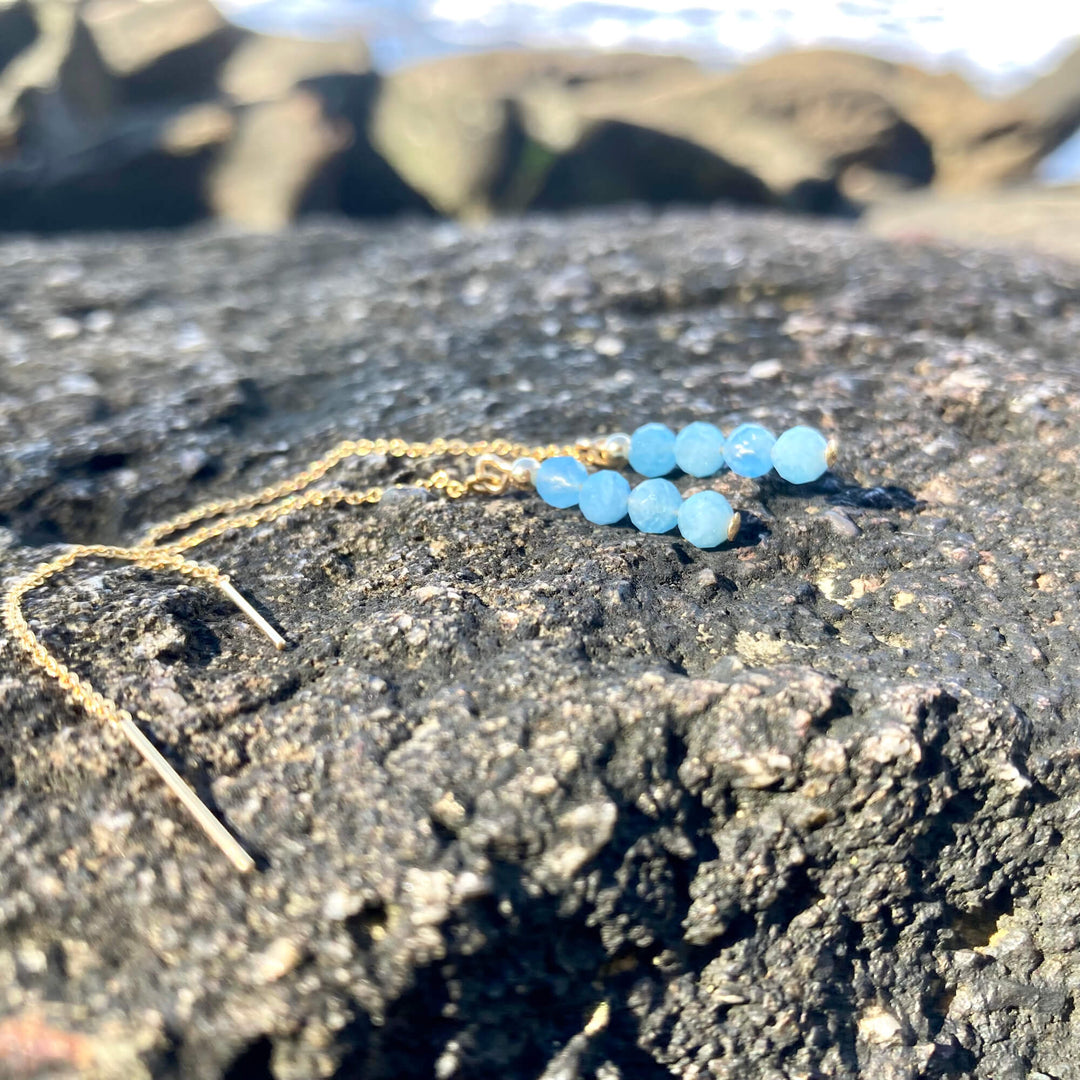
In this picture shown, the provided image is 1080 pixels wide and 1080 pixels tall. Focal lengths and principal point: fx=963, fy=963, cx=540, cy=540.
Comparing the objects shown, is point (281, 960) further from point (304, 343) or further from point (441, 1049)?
point (304, 343)

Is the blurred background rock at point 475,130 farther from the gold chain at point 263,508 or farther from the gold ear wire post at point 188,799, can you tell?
the gold ear wire post at point 188,799

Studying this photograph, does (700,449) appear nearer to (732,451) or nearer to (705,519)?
(732,451)

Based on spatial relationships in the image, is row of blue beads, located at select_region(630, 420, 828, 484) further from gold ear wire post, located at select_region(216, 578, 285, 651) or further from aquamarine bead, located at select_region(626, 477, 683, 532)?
gold ear wire post, located at select_region(216, 578, 285, 651)

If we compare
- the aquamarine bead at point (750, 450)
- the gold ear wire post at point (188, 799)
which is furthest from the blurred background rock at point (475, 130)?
the gold ear wire post at point (188, 799)

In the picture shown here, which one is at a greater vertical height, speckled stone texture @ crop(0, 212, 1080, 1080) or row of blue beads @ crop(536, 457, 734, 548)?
row of blue beads @ crop(536, 457, 734, 548)

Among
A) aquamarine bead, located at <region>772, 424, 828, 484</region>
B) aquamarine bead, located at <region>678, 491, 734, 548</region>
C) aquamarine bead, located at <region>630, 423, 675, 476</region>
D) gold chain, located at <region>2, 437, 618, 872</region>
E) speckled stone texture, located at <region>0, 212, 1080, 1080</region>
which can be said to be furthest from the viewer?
aquamarine bead, located at <region>630, 423, 675, 476</region>

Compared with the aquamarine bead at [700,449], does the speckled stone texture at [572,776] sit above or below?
below

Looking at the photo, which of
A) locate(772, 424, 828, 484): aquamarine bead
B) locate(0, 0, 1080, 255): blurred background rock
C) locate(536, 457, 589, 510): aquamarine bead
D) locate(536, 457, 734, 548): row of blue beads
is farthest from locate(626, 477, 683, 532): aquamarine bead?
locate(0, 0, 1080, 255): blurred background rock
